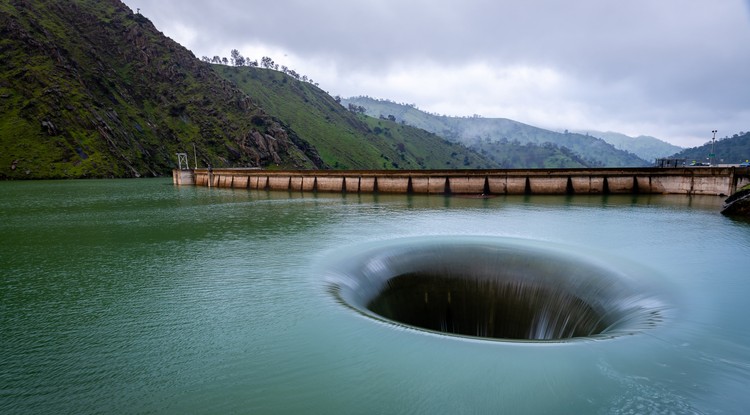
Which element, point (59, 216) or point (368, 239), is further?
point (59, 216)

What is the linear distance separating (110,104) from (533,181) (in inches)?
4981

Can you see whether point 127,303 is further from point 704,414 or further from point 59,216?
point 59,216

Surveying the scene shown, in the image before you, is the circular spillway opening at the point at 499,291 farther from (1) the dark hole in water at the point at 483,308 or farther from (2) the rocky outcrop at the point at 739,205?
(2) the rocky outcrop at the point at 739,205

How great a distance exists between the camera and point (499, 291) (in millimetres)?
15180

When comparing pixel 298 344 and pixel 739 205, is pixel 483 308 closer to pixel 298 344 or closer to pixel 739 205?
pixel 298 344

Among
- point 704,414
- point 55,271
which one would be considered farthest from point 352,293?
point 55,271

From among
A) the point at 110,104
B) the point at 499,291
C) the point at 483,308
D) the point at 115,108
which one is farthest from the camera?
the point at 115,108

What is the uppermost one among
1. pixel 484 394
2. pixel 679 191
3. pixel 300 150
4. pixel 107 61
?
A: pixel 107 61

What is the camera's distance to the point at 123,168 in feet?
333

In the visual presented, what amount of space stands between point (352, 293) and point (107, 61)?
6393 inches

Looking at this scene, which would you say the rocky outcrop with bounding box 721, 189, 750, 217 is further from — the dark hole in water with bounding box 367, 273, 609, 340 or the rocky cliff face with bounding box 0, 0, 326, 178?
the rocky cliff face with bounding box 0, 0, 326, 178

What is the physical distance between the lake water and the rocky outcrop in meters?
9.12

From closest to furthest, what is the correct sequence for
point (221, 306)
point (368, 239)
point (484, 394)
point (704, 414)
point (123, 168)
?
point (704, 414) → point (484, 394) → point (221, 306) → point (368, 239) → point (123, 168)

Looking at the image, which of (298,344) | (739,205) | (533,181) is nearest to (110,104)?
(533,181)
